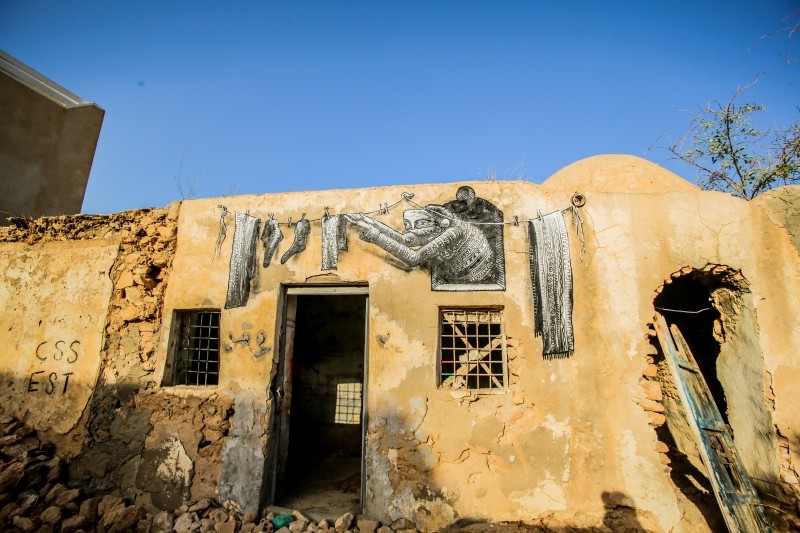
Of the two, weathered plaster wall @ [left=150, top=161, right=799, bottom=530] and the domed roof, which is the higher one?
the domed roof

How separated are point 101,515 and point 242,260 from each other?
3.69m

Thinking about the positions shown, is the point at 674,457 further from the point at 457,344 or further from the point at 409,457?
the point at 409,457

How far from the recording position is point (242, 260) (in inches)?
247

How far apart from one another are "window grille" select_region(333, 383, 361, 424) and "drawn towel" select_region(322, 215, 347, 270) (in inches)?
178

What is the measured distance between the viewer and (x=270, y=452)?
5.84 metres

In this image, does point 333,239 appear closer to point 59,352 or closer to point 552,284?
point 552,284

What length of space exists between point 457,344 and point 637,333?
2.38 m

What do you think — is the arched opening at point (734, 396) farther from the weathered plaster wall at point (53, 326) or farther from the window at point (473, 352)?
the weathered plaster wall at point (53, 326)

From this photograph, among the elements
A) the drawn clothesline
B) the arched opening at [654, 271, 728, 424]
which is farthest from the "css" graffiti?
the arched opening at [654, 271, 728, 424]


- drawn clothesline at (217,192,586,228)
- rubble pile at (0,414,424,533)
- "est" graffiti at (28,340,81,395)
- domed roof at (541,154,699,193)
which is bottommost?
rubble pile at (0,414,424,533)

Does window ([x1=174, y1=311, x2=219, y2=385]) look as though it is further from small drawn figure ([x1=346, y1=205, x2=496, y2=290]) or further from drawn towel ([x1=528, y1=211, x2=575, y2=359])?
drawn towel ([x1=528, y1=211, x2=575, y2=359])

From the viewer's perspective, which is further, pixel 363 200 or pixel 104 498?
pixel 363 200

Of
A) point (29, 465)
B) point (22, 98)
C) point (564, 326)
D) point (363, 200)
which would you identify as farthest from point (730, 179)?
point (22, 98)

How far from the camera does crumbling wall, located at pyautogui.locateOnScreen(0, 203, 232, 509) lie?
5.88m
